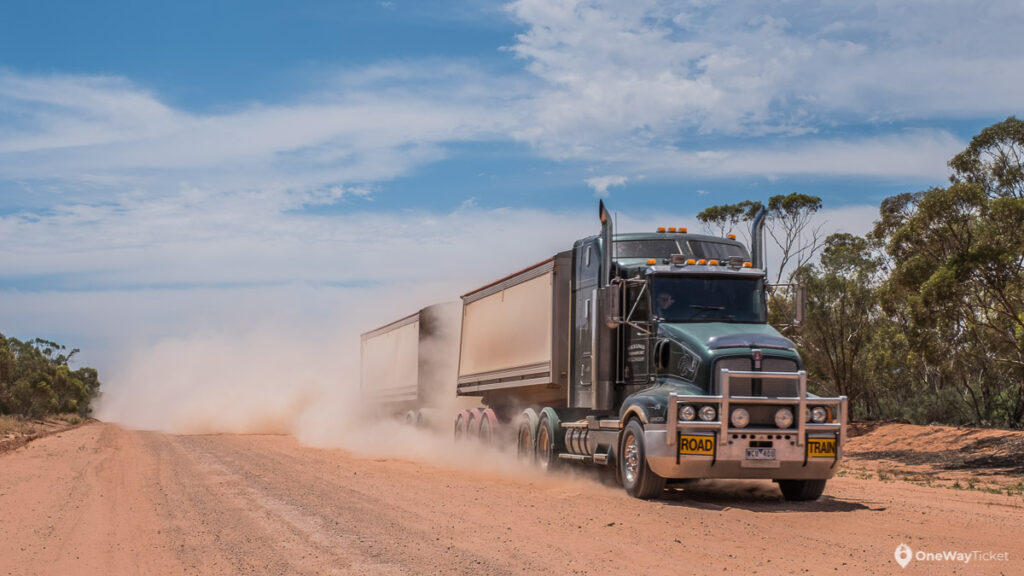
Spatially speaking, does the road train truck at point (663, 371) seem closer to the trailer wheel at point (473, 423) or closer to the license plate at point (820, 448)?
the license plate at point (820, 448)

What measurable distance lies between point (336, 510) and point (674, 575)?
5.37 m

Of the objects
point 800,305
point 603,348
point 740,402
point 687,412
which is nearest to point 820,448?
point 740,402

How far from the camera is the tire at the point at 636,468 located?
1365 cm

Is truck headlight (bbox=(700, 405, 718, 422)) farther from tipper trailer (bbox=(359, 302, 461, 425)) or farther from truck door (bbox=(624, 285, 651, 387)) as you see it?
tipper trailer (bbox=(359, 302, 461, 425))

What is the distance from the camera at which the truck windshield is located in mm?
14828

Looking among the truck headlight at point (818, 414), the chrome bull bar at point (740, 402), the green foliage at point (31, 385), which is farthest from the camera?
the green foliage at point (31, 385)

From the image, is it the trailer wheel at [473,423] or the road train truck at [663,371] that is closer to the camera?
the road train truck at [663,371]

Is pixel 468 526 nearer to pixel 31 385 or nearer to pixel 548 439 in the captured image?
pixel 548 439

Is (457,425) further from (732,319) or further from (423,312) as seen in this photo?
(732,319)

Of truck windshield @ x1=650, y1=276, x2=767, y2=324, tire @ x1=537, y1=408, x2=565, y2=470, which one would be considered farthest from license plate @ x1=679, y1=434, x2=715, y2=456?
tire @ x1=537, y1=408, x2=565, y2=470

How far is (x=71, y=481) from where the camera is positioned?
57.8 ft

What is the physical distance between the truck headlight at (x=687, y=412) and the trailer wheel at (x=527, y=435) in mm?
5767

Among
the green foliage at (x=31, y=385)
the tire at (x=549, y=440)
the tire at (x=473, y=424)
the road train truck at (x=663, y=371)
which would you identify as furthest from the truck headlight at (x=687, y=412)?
the green foliage at (x=31, y=385)

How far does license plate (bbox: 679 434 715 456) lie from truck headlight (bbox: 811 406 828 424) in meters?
1.53
